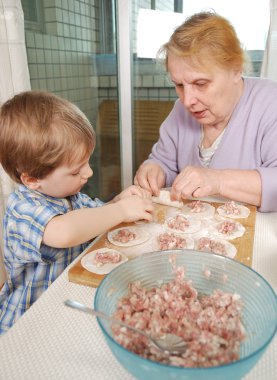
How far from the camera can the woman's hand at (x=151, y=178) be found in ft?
4.61

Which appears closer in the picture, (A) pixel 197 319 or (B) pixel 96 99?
(A) pixel 197 319

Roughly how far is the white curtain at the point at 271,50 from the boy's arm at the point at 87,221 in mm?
1355

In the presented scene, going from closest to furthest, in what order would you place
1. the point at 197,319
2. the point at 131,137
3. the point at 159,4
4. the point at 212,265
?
the point at 197,319
the point at 212,265
the point at 159,4
the point at 131,137

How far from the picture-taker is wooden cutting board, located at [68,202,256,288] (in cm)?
83

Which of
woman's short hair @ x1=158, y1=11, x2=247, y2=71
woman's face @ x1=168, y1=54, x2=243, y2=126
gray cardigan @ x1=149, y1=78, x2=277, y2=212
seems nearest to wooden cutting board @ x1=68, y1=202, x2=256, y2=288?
gray cardigan @ x1=149, y1=78, x2=277, y2=212

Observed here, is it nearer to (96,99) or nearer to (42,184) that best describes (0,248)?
(42,184)

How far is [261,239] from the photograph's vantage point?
104 centimetres

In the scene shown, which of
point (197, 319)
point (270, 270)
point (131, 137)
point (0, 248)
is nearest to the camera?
point (197, 319)

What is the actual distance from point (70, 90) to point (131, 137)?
63cm

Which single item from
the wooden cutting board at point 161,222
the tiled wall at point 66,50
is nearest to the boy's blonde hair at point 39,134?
the wooden cutting board at point 161,222

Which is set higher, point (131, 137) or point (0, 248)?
point (131, 137)

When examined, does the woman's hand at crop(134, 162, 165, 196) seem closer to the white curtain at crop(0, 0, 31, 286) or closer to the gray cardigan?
the gray cardigan

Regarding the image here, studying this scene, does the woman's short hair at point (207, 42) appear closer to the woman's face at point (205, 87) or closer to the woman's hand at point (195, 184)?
the woman's face at point (205, 87)

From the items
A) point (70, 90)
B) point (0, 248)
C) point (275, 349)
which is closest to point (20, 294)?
point (275, 349)
